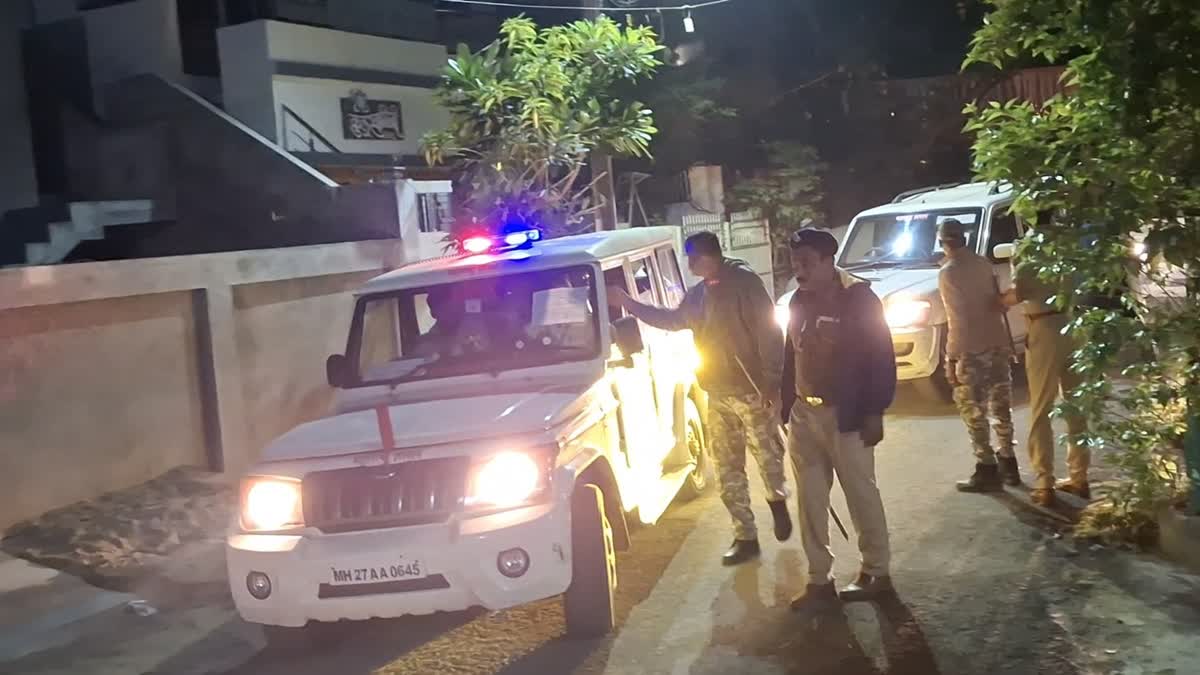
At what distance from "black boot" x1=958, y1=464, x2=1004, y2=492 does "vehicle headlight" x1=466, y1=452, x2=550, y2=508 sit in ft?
12.1

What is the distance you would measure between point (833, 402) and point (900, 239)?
6.41 m

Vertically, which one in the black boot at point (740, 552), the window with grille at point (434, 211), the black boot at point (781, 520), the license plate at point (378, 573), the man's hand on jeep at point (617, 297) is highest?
the window with grille at point (434, 211)

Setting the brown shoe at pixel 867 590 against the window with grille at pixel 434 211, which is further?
the window with grille at pixel 434 211

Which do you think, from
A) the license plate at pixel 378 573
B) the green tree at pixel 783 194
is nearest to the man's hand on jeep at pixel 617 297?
the license plate at pixel 378 573

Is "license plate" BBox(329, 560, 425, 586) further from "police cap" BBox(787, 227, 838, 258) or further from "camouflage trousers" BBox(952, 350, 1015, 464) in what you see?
"camouflage trousers" BBox(952, 350, 1015, 464)

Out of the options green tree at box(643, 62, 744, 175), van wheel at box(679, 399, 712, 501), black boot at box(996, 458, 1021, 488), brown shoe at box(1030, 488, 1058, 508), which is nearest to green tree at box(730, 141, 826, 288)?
green tree at box(643, 62, 744, 175)

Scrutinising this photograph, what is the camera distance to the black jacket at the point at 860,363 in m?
5.54

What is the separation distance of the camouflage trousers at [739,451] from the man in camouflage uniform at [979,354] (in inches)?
69.2

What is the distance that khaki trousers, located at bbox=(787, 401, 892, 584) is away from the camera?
5.63 m

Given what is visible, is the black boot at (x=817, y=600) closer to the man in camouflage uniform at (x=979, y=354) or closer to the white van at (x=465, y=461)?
the white van at (x=465, y=461)

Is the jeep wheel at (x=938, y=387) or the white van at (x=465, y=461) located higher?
the white van at (x=465, y=461)

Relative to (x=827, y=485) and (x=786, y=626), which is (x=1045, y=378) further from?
(x=786, y=626)

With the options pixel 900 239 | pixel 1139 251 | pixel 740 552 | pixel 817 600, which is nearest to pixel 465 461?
pixel 817 600

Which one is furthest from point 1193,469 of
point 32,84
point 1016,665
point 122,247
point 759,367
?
point 32,84
